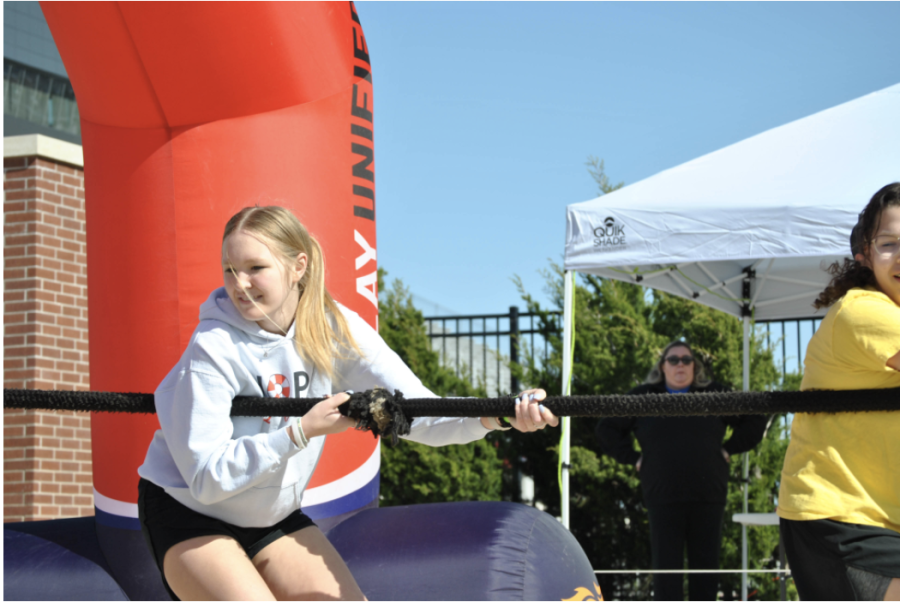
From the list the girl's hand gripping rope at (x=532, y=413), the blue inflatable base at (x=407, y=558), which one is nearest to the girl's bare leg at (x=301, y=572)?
the blue inflatable base at (x=407, y=558)

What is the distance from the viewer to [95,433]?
3.03 m

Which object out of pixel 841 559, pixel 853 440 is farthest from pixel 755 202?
pixel 841 559

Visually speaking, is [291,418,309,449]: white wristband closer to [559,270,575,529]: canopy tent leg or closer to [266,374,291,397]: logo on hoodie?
[266,374,291,397]: logo on hoodie

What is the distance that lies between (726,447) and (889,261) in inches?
123

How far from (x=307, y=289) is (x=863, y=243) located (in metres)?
1.32

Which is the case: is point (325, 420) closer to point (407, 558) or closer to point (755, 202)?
point (407, 558)

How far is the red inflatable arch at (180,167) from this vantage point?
2852 mm

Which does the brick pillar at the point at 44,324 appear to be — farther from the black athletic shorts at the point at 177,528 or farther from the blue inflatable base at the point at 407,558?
the black athletic shorts at the point at 177,528

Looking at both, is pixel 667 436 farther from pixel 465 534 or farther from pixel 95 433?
pixel 95 433

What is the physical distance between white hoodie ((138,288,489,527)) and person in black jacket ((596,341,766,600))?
9.31 feet

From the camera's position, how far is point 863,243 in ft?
6.50

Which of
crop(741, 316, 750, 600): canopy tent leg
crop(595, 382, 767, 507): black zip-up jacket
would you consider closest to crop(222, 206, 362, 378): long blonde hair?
crop(595, 382, 767, 507): black zip-up jacket

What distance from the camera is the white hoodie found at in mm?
1753

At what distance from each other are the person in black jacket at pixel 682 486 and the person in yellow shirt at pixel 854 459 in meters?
2.73
